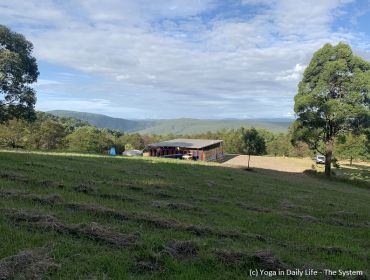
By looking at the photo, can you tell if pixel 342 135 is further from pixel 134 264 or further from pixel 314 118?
pixel 134 264

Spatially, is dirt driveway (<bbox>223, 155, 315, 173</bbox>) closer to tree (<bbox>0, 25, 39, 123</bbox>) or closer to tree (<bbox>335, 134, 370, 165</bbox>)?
tree (<bbox>335, 134, 370, 165</bbox>)

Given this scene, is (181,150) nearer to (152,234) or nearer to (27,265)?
(152,234)

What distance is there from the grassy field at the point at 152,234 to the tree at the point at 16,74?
1289cm

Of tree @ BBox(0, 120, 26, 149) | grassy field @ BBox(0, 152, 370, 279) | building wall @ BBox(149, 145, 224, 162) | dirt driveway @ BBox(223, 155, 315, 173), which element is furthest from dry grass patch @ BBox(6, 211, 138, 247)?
tree @ BBox(0, 120, 26, 149)

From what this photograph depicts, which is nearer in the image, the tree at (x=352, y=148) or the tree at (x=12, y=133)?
the tree at (x=352, y=148)

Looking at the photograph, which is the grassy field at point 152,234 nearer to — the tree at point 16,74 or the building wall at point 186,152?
the tree at point 16,74

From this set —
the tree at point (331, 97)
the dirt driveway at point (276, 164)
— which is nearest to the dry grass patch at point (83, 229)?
the tree at point (331, 97)

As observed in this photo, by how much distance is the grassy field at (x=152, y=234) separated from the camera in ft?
16.3

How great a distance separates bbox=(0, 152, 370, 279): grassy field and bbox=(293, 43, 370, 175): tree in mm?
18868

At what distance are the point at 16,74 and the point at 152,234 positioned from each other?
20.8 metres

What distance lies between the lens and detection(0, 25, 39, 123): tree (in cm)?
2208

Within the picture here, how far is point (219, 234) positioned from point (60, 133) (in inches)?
2800

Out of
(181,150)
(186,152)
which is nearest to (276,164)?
(186,152)

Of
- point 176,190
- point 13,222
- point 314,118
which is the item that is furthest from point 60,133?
point 13,222
